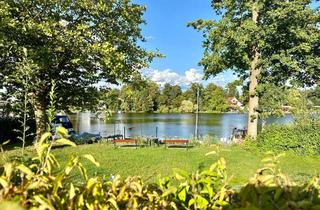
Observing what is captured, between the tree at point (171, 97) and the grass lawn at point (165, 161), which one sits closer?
the grass lawn at point (165, 161)

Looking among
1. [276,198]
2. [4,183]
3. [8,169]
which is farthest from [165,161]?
[4,183]

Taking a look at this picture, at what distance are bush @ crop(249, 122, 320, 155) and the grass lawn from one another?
1.98ft

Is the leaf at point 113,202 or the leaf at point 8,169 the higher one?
the leaf at point 8,169

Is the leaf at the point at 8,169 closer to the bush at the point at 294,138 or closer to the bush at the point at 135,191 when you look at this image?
the bush at the point at 135,191

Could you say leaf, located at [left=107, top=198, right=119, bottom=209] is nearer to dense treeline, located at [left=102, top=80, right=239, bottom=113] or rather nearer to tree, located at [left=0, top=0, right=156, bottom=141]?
tree, located at [left=0, top=0, right=156, bottom=141]

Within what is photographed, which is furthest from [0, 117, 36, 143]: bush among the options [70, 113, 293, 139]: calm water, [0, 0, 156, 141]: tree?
[70, 113, 293, 139]: calm water

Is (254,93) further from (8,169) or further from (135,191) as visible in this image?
(8,169)

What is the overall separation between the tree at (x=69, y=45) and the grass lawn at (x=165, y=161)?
12.4 feet

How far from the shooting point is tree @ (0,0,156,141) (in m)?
19.5

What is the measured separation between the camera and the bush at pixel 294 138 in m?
19.3

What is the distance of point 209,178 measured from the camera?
1915 mm

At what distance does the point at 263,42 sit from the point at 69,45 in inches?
414

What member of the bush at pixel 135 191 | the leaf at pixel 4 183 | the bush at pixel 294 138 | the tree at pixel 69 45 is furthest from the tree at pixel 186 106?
the leaf at pixel 4 183

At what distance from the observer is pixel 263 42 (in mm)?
23953
